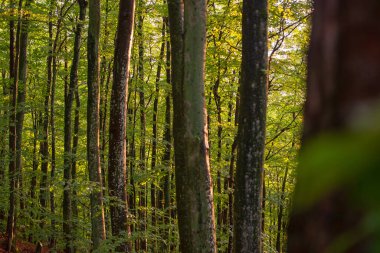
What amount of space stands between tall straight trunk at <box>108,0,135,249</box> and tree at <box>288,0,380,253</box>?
8903 mm

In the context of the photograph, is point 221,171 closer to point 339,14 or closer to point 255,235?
point 255,235

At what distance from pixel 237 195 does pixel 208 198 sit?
0.57 meters

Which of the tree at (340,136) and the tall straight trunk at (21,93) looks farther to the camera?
the tall straight trunk at (21,93)

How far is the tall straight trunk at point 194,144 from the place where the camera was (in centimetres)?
604

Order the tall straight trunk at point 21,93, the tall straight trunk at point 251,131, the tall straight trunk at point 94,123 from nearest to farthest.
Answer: the tall straight trunk at point 251,131 → the tall straight trunk at point 94,123 → the tall straight trunk at point 21,93

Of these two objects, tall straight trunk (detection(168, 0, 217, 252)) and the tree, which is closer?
the tree

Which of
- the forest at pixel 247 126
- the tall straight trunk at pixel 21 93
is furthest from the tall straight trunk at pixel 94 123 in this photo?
the tall straight trunk at pixel 21 93

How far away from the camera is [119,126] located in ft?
31.8

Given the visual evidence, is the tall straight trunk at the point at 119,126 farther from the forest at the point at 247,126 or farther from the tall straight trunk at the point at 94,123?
the tall straight trunk at the point at 94,123

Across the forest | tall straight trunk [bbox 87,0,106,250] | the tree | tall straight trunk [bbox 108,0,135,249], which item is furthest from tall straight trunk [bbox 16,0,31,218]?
the tree

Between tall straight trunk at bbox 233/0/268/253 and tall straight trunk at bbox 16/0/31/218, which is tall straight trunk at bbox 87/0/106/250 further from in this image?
tall straight trunk at bbox 16/0/31/218

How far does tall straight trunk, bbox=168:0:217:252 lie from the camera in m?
6.04

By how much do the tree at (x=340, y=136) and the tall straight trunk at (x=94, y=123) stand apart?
9.39 meters

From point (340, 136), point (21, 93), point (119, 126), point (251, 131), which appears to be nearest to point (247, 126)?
point (251, 131)
